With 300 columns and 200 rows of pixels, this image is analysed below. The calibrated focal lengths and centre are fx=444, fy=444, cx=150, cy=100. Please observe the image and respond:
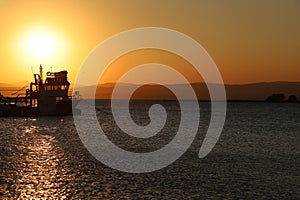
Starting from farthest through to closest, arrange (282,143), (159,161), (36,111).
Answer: (36,111) → (282,143) → (159,161)

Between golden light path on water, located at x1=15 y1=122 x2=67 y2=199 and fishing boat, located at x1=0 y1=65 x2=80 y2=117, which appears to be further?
fishing boat, located at x1=0 y1=65 x2=80 y2=117

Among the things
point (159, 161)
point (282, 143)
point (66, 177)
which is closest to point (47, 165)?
point (66, 177)

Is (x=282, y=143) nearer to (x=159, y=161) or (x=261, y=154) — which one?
(x=261, y=154)

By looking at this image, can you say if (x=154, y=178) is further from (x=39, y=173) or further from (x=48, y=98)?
(x=48, y=98)

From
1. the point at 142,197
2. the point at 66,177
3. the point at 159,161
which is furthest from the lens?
the point at 159,161

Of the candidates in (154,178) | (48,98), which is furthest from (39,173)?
(48,98)

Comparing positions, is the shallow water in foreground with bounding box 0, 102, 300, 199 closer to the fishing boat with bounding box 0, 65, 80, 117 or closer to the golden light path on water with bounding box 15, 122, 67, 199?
the golden light path on water with bounding box 15, 122, 67, 199

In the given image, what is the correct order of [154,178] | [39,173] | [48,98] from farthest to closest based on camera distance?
1. [48,98]
2. [39,173]
3. [154,178]

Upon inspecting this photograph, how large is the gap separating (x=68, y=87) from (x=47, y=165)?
92.5 metres

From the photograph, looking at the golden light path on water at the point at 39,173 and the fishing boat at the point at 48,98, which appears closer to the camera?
the golden light path on water at the point at 39,173

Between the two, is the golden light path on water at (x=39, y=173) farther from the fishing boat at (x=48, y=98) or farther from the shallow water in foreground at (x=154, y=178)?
the fishing boat at (x=48, y=98)

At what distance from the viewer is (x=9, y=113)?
446 feet

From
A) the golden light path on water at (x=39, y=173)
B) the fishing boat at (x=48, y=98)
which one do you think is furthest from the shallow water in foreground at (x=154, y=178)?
the fishing boat at (x=48, y=98)

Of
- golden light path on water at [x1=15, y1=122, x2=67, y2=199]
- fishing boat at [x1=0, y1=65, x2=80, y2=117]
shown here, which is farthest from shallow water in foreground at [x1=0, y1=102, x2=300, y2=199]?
fishing boat at [x1=0, y1=65, x2=80, y2=117]
